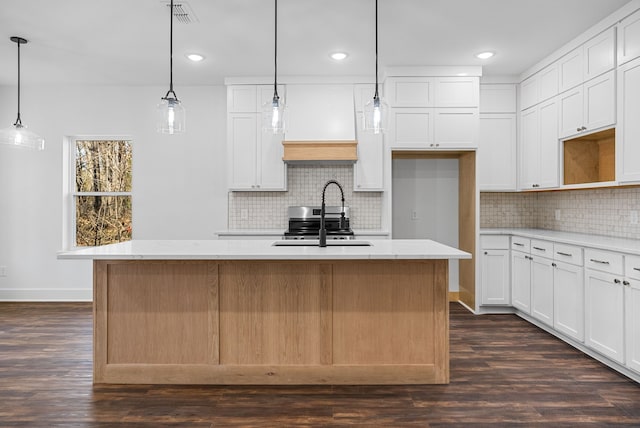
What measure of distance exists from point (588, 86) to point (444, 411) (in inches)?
119

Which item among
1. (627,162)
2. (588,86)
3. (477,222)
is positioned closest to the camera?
(627,162)

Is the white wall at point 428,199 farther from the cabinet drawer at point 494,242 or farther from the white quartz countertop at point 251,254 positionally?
the white quartz countertop at point 251,254

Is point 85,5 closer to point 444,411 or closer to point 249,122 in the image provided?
point 249,122

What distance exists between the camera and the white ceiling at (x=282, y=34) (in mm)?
3264

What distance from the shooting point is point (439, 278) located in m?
2.77

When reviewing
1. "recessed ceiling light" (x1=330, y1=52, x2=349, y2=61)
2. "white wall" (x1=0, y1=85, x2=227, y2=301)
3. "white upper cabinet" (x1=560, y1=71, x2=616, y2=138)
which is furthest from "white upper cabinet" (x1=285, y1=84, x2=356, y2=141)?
"white upper cabinet" (x1=560, y1=71, x2=616, y2=138)

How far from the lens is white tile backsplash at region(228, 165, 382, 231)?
17.1 feet

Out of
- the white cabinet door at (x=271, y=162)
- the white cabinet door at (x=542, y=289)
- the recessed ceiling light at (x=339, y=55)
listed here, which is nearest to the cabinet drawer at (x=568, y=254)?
the white cabinet door at (x=542, y=289)

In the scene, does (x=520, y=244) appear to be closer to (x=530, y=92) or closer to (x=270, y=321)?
(x=530, y=92)

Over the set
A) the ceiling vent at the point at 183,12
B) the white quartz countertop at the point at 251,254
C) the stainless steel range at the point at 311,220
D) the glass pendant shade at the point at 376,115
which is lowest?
the white quartz countertop at the point at 251,254

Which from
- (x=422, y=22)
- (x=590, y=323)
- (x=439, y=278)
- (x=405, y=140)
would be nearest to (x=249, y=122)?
(x=405, y=140)

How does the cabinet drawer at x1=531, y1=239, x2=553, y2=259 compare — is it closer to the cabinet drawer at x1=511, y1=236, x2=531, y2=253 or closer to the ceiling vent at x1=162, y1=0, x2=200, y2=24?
the cabinet drawer at x1=511, y1=236, x2=531, y2=253

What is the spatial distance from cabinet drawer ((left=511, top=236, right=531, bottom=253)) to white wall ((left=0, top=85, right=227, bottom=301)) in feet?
11.1

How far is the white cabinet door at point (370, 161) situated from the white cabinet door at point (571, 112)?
1.81 metres
